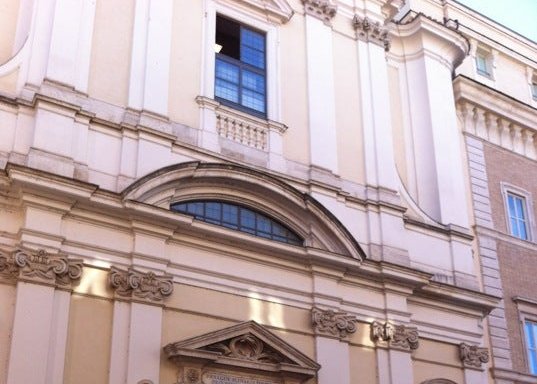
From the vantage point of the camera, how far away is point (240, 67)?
15.4 m

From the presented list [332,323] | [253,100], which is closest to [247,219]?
[332,323]

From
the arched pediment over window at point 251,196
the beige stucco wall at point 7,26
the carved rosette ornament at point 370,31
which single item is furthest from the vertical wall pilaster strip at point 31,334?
the carved rosette ornament at point 370,31

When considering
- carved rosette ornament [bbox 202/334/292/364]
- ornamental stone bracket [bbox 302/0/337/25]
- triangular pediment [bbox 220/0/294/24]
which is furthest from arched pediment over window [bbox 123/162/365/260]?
ornamental stone bracket [bbox 302/0/337/25]

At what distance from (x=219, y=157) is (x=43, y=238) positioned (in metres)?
3.51

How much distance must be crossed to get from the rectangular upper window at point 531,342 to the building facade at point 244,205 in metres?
0.09

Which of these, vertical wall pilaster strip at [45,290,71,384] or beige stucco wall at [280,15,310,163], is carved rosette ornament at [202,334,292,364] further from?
beige stucco wall at [280,15,310,163]

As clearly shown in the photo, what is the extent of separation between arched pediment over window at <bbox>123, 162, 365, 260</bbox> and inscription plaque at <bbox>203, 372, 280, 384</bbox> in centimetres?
243

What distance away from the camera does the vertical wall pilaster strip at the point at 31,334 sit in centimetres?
1061

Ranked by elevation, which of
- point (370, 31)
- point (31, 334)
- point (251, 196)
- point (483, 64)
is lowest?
point (31, 334)

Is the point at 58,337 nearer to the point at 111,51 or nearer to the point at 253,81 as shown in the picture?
the point at 111,51

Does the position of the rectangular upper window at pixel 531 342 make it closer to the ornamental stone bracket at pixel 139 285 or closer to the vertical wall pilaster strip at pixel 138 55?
the ornamental stone bracket at pixel 139 285

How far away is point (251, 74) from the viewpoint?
15500 mm

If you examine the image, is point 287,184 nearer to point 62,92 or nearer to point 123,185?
point 123,185

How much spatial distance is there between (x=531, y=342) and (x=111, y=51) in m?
10.9
